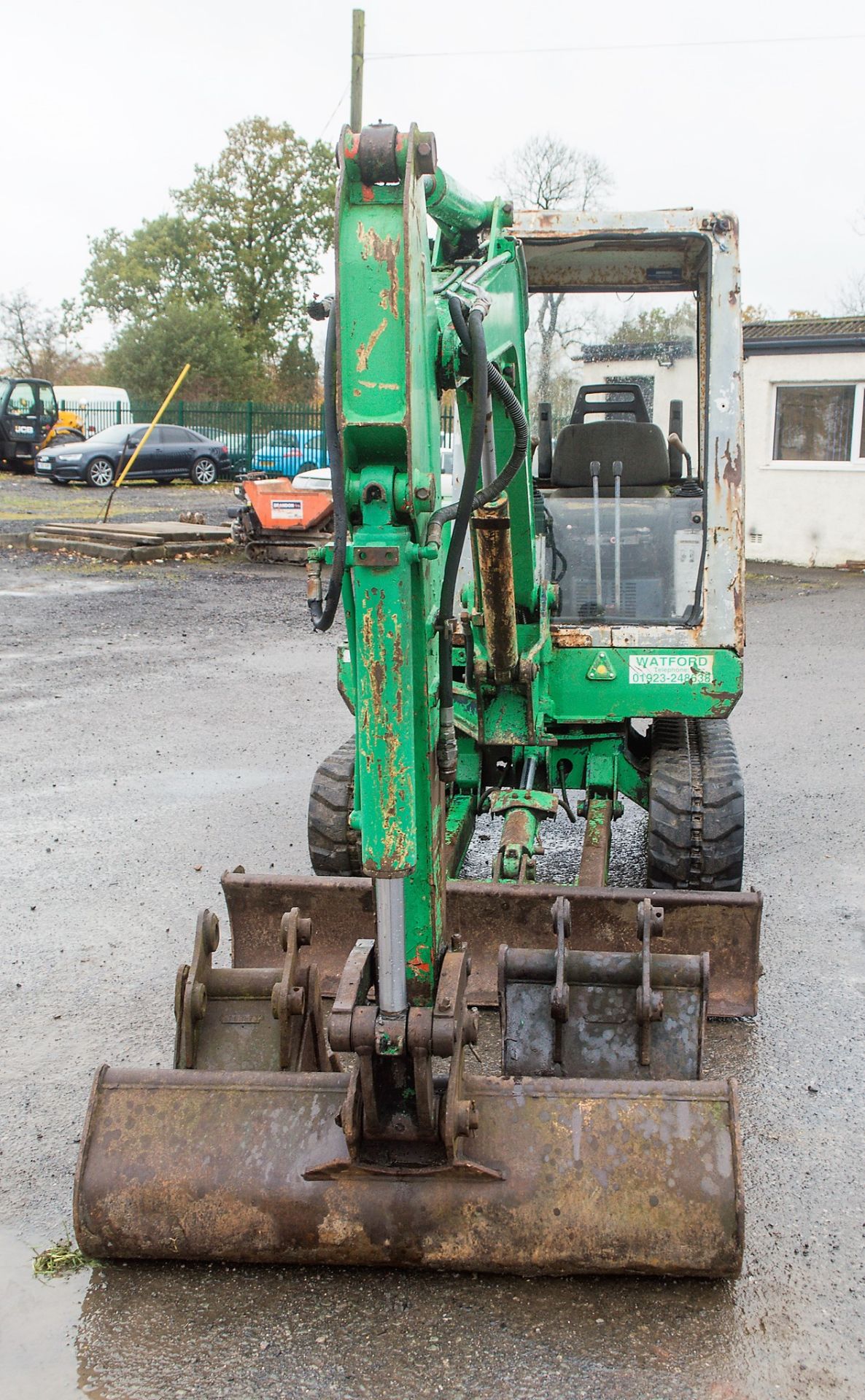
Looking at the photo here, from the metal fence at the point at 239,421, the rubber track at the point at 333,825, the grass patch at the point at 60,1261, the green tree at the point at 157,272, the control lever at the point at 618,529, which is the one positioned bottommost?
the grass patch at the point at 60,1261

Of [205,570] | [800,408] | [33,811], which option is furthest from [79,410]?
[33,811]

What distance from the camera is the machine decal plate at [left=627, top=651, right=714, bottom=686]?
17.1ft

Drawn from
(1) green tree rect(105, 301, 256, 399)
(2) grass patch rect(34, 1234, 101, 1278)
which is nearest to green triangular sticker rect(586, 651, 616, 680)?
(2) grass patch rect(34, 1234, 101, 1278)

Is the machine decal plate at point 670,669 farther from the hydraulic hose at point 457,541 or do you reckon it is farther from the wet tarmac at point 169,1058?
the hydraulic hose at point 457,541

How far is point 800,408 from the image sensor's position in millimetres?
18734

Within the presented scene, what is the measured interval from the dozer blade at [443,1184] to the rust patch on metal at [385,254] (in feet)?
6.10

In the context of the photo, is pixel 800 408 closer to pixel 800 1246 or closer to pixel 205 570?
pixel 205 570

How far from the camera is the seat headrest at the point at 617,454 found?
229 inches

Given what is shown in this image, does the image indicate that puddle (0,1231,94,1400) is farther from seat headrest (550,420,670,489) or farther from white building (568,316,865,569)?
white building (568,316,865,569)

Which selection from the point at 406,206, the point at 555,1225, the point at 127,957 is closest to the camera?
the point at 406,206

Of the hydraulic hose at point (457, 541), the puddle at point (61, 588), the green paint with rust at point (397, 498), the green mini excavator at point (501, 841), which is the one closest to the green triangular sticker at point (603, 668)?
the green mini excavator at point (501, 841)

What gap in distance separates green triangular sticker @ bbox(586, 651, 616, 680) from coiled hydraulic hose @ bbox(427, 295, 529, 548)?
181 centimetres

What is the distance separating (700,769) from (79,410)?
121ft

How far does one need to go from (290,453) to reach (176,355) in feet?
52.6
